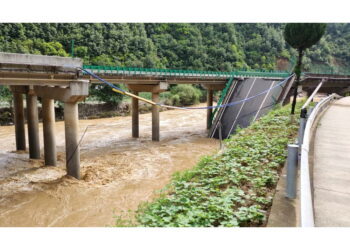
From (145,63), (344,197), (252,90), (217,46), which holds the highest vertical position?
(217,46)

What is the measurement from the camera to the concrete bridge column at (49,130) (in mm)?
13445

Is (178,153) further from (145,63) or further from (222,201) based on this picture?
(145,63)

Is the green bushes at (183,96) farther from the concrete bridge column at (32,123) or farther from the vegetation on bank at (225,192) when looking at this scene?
the vegetation on bank at (225,192)

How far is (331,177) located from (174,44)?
176ft

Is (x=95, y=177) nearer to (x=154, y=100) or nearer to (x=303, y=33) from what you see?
(x=154, y=100)

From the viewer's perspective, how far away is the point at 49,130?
44.5ft

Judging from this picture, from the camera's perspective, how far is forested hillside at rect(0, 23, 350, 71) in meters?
37.2

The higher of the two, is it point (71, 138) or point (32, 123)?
point (32, 123)

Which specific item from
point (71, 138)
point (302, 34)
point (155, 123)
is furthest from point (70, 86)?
point (155, 123)

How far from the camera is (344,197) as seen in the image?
13.3 ft

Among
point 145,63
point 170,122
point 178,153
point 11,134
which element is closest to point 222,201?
point 178,153

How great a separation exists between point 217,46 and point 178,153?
157 ft

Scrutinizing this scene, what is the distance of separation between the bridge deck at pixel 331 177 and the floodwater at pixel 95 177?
3.35m

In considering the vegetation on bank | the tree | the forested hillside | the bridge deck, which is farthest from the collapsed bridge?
the forested hillside
